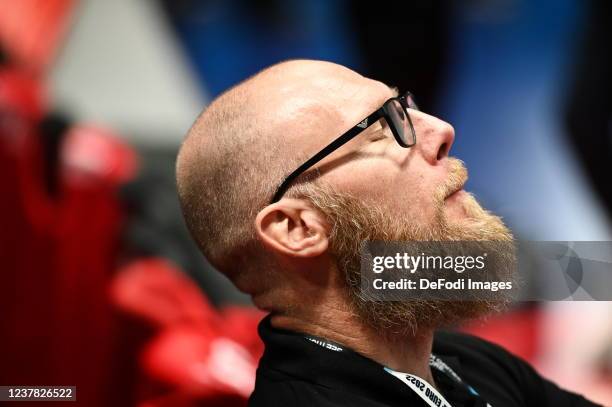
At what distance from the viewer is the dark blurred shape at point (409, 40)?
258cm

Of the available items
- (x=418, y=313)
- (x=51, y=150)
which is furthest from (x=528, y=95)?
(x=418, y=313)

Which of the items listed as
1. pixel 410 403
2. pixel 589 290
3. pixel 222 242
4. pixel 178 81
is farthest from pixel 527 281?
pixel 178 81

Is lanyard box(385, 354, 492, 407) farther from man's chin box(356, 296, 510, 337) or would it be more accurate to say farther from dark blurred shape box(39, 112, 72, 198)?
dark blurred shape box(39, 112, 72, 198)

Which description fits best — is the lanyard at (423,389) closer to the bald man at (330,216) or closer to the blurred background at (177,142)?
the bald man at (330,216)

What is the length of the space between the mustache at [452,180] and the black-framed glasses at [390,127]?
7 cm

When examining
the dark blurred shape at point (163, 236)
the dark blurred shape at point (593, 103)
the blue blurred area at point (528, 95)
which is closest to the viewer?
the dark blurred shape at point (163, 236)

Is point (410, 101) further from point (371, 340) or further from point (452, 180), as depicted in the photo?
point (371, 340)

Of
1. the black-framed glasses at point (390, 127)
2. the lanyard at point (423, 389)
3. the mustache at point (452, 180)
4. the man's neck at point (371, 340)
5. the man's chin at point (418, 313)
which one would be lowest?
the lanyard at point (423, 389)

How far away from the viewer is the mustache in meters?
1.03

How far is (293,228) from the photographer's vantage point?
41.0 inches

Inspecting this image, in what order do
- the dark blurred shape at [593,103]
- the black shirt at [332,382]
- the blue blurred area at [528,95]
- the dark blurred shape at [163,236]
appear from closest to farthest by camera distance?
1. the black shirt at [332,382]
2. the dark blurred shape at [163,236]
3. the dark blurred shape at [593,103]
4. the blue blurred area at [528,95]

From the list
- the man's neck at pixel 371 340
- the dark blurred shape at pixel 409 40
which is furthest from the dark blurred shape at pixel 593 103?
the man's neck at pixel 371 340

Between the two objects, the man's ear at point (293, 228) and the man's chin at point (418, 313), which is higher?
the man's ear at point (293, 228)

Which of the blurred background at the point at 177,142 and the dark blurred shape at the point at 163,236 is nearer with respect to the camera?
the blurred background at the point at 177,142
